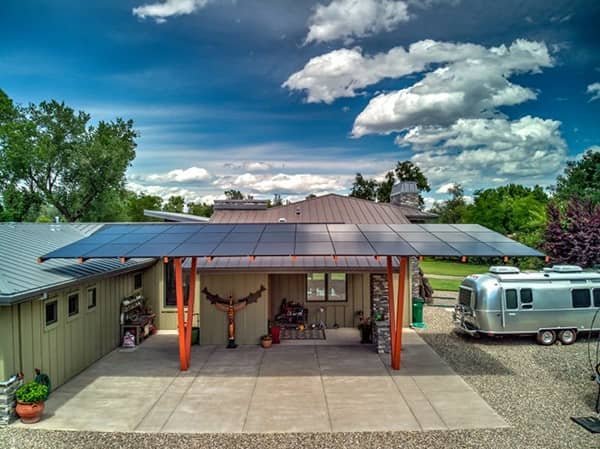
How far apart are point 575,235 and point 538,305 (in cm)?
766

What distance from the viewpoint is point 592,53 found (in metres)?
22.5

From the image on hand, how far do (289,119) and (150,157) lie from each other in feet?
50.3

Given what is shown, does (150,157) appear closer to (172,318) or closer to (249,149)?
(249,149)

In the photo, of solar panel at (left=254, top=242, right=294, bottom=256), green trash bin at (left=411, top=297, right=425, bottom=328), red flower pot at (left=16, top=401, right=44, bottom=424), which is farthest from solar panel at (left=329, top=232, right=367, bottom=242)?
red flower pot at (left=16, top=401, right=44, bottom=424)

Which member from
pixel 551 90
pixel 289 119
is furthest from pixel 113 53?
pixel 551 90

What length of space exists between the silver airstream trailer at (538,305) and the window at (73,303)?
447 inches

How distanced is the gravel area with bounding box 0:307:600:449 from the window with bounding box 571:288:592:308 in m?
1.91

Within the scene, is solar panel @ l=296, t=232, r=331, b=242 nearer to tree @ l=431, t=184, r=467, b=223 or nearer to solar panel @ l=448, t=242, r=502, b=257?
solar panel @ l=448, t=242, r=502, b=257

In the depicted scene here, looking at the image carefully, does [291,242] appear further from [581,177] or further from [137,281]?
[581,177]

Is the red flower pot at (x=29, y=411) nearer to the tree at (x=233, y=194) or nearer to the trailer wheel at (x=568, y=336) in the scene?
the trailer wheel at (x=568, y=336)

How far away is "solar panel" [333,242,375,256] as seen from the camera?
330 inches

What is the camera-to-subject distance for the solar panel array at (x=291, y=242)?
848 cm

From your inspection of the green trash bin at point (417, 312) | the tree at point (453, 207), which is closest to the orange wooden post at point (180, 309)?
the green trash bin at point (417, 312)

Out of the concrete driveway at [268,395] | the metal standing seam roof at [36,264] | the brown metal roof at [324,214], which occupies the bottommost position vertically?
the concrete driveway at [268,395]
